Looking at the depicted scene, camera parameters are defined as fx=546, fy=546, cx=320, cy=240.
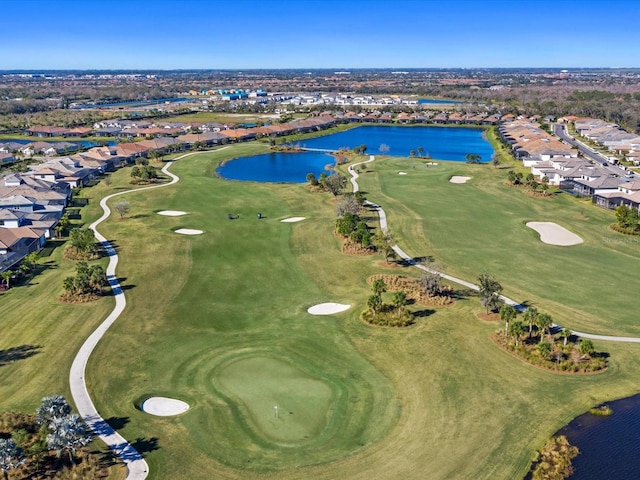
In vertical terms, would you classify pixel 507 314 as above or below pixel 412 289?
above

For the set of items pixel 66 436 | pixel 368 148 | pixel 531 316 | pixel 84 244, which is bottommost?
pixel 66 436

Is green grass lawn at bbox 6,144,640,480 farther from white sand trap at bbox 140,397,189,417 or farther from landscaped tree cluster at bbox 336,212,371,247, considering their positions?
landscaped tree cluster at bbox 336,212,371,247

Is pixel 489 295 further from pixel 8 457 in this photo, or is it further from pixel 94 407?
pixel 8 457

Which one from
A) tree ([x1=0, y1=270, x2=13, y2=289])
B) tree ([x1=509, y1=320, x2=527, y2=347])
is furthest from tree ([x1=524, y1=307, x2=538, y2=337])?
tree ([x1=0, y1=270, x2=13, y2=289])

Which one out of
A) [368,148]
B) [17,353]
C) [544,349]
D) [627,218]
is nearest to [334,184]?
[627,218]

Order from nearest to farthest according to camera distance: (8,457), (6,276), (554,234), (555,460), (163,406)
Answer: (8,457) → (555,460) → (163,406) → (6,276) → (554,234)

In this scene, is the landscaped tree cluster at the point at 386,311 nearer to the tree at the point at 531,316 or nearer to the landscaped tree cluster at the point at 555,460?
the tree at the point at 531,316

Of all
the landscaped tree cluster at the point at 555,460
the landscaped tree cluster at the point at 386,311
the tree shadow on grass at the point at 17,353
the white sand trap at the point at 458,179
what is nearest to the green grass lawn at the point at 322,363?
the landscaped tree cluster at the point at 555,460
